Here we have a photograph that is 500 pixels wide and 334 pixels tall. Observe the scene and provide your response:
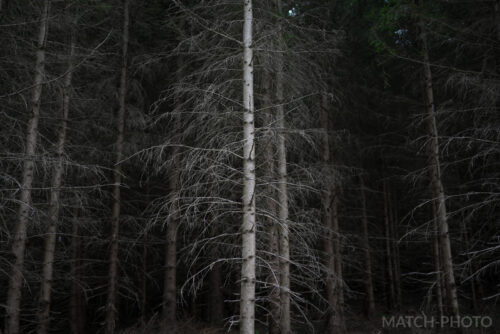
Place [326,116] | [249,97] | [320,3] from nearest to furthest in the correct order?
[249,97], [320,3], [326,116]

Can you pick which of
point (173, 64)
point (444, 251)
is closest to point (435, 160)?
point (444, 251)

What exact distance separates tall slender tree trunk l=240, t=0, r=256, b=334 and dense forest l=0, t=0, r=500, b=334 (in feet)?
0.08

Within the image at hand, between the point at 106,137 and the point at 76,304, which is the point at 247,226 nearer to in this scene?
the point at 106,137

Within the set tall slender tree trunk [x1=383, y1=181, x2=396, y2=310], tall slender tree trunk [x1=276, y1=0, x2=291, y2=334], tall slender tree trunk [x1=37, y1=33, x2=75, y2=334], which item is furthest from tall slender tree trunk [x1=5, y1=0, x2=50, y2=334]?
tall slender tree trunk [x1=383, y1=181, x2=396, y2=310]

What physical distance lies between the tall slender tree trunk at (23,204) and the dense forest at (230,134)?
31 mm

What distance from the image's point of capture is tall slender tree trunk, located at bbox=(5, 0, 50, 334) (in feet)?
21.2

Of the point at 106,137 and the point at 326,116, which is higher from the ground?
the point at 326,116

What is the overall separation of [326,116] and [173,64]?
5.18m

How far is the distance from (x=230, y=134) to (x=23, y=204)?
371cm

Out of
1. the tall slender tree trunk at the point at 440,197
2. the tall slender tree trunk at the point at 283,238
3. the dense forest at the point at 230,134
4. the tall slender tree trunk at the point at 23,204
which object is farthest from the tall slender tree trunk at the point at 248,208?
the tall slender tree trunk at the point at 440,197

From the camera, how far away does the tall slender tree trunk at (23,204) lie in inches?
255

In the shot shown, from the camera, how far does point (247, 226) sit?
534 centimetres

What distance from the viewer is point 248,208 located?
5402 millimetres

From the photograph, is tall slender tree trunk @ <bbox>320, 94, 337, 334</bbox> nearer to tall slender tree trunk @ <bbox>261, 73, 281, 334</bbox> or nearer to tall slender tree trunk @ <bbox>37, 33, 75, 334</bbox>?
tall slender tree trunk @ <bbox>261, 73, 281, 334</bbox>
